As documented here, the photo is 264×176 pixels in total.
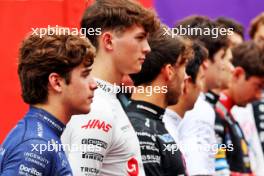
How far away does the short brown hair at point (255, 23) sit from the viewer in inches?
376

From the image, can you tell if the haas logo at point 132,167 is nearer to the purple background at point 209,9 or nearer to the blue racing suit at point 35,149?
the blue racing suit at point 35,149

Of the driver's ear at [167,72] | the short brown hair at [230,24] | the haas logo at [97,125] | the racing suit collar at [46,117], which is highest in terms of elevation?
the short brown hair at [230,24]

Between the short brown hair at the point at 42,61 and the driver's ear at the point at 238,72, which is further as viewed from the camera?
the driver's ear at the point at 238,72

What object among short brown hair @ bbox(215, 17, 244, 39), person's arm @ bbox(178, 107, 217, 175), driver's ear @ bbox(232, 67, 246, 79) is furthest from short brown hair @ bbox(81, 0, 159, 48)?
short brown hair @ bbox(215, 17, 244, 39)

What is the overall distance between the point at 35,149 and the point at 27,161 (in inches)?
2.3

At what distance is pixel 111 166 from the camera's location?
472cm

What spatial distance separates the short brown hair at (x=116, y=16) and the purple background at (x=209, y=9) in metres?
4.16

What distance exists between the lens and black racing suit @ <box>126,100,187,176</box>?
16.9 feet

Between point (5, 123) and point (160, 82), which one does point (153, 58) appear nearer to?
point (160, 82)

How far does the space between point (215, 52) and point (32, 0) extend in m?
2.14

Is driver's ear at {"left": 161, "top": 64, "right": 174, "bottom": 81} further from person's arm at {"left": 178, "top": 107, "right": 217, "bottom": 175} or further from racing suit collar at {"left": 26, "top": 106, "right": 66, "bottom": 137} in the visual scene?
racing suit collar at {"left": 26, "top": 106, "right": 66, "bottom": 137}

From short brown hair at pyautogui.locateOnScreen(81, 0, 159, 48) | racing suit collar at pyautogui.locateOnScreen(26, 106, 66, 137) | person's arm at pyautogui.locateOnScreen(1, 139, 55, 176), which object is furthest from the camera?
short brown hair at pyautogui.locateOnScreen(81, 0, 159, 48)

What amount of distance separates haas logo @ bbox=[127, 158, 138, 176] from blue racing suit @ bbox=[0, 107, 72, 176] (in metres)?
0.64

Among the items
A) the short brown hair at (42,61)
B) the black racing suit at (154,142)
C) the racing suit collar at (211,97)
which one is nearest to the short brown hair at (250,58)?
the racing suit collar at (211,97)
